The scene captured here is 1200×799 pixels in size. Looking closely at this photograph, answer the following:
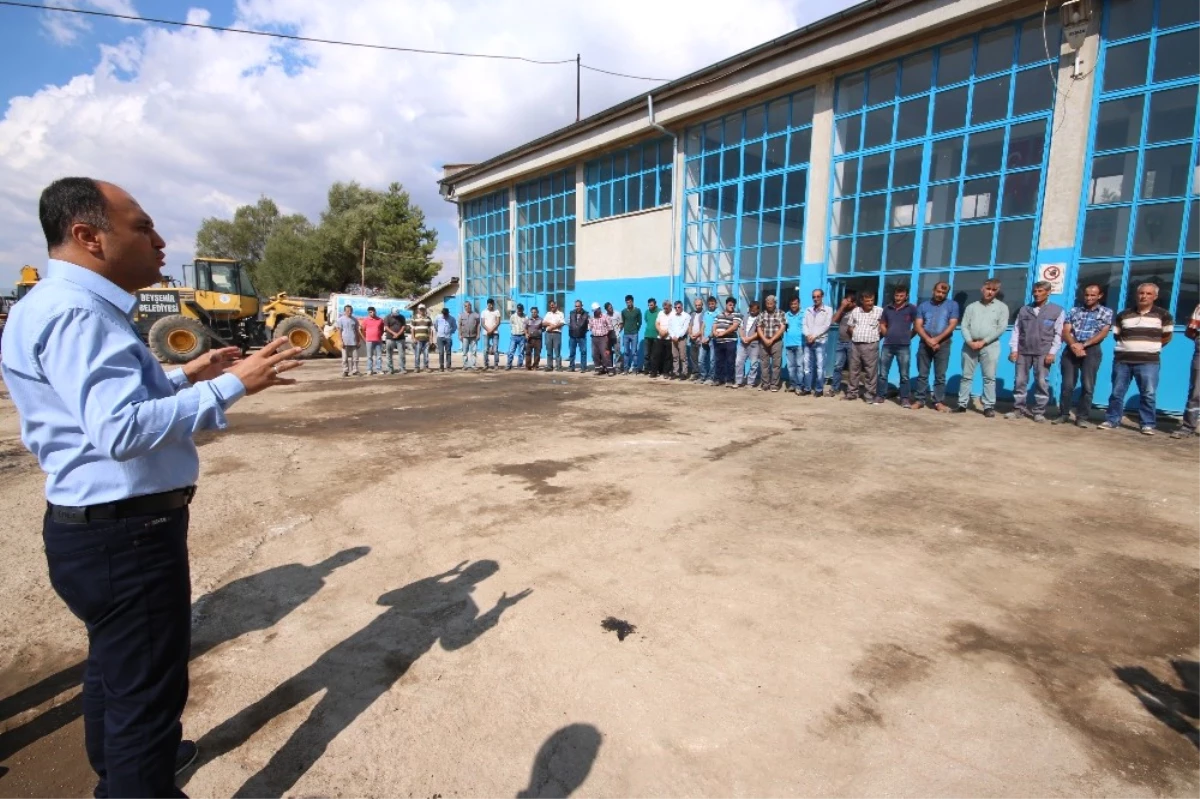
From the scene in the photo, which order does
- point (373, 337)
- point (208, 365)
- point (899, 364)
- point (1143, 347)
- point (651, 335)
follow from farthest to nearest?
point (373, 337)
point (651, 335)
point (899, 364)
point (1143, 347)
point (208, 365)

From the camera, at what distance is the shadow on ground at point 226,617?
204 cm

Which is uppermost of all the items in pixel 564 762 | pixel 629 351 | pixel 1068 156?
pixel 1068 156

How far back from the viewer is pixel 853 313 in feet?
28.7

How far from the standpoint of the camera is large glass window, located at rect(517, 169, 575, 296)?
56.4 ft

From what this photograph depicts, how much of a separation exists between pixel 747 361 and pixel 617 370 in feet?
10.8

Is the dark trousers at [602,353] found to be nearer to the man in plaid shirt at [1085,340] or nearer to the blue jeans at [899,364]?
the blue jeans at [899,364]

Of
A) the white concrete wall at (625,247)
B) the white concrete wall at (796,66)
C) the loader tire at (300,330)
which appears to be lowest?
the loader tire at (300,330)

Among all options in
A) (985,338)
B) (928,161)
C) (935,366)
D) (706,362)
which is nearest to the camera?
(985,338)

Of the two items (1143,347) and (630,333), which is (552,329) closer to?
(630,333)

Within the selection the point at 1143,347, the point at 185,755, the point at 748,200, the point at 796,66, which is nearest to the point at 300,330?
the point at 748,200

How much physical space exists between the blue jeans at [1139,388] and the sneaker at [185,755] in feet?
29.0

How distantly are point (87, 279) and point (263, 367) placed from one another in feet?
1.45

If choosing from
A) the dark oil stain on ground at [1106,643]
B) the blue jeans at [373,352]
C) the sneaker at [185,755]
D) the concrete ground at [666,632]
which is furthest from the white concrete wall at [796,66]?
the sneaker at [185,755]

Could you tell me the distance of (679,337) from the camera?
468 inches
